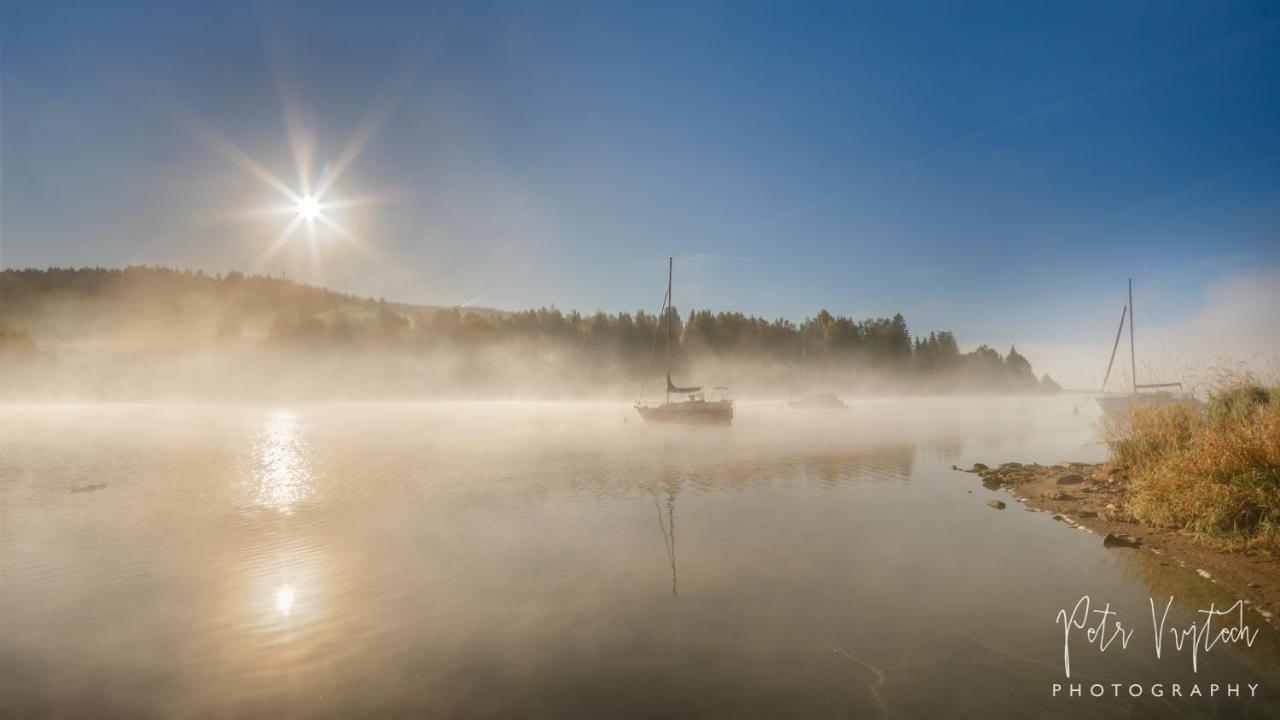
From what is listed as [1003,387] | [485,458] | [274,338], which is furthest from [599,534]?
[1003,387]

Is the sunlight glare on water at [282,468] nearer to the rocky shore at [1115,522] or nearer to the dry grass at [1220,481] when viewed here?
the rocky shore at [1115,522]

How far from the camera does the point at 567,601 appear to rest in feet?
35.1

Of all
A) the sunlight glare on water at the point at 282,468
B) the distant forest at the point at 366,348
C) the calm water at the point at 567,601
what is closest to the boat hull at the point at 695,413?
the calm water at the point at 567,601

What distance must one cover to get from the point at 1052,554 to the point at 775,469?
564 inches

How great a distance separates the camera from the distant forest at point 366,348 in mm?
117188

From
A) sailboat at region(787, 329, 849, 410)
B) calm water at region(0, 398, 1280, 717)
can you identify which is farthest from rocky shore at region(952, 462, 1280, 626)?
sailboat at region(787, 329, 849, 410)

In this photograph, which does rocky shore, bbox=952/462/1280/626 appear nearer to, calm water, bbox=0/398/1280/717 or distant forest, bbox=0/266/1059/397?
calm water, bbox=0/398/1280/717

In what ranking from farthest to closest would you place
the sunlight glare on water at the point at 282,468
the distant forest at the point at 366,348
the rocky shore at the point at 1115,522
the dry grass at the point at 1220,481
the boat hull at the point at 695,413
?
the distant forest at the point at 366,348 < the boat hull at the point at 695,413 < the sunlight glare on water at the point at 282,468 < the dry grass at the point at 1220,481 < the rocky shore at the point at 1115,522

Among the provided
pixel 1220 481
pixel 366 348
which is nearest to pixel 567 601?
pixel 1220 481

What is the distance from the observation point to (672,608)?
407 inches

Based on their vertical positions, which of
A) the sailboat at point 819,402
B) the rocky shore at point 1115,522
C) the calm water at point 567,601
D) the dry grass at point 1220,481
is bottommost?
the calm water at point 567,601

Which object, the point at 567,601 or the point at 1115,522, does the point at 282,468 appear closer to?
the point at 567,601

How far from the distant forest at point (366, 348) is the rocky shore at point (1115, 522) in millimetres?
101658

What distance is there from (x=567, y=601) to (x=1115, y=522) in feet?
48.8
